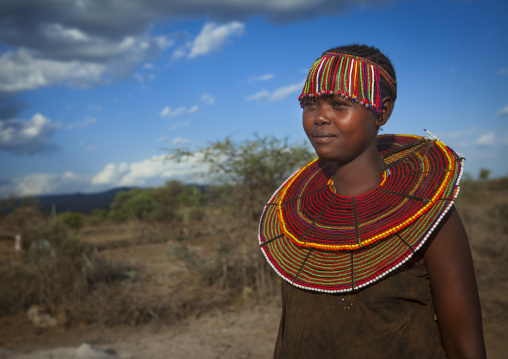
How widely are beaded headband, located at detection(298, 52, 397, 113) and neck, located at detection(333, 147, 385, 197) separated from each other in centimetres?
18

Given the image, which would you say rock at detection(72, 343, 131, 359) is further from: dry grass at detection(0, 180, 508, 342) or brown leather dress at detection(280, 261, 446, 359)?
brown leather dress at detection(280, 261, 446, 359)

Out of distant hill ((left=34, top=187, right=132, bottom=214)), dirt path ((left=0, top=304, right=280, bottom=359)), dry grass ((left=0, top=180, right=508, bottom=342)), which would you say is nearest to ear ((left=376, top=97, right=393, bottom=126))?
dirt path ((left=0, top=304, right=280, bottom=359))

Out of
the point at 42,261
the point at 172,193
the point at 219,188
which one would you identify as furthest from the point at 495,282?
the point at 172,193

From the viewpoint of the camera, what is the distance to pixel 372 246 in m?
1.27

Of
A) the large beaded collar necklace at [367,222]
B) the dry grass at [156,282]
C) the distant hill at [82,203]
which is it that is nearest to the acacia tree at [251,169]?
the dry grass at [156,282]

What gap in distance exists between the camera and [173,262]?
998 cm

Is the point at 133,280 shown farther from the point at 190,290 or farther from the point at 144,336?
the point at 144,336

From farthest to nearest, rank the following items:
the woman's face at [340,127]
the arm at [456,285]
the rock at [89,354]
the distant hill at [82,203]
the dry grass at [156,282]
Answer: the distant hill at [82,203]
the dry grass at [156,282]
the rock at [89,354]
the woman's face at [340,127]
the arm at [456,285]

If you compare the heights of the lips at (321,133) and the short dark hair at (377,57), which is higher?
the short dark hair at (377,57)

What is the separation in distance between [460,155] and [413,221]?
1.12ft

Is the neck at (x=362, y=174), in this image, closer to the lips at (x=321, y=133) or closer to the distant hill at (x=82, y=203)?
the lips at (x=321, y=133)

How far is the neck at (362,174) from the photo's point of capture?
4.55 feet

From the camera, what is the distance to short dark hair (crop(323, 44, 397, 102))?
1328mm

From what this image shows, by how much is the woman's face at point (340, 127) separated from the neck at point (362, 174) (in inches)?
2.0
